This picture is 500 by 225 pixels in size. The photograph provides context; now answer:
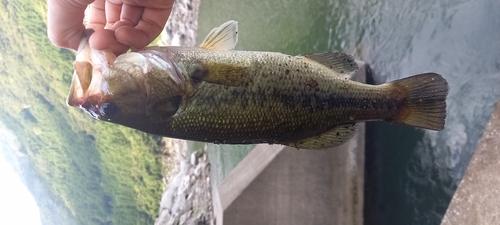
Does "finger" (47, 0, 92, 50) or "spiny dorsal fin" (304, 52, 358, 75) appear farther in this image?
"spiny dorsal fin" (304, 52, 358, 75)

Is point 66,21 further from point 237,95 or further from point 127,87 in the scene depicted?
point 237,95

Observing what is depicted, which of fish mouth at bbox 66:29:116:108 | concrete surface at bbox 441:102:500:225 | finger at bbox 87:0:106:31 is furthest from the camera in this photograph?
concrete surface at bbox 441:102:500:225

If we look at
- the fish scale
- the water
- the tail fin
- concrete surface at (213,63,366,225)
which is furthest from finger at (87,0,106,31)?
the water

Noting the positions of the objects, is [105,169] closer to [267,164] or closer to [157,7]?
[267,164]

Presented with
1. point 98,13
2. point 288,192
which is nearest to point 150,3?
point 98,13

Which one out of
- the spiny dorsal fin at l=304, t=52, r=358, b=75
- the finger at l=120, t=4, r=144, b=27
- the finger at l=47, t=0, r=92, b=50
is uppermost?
the finger at l=120, t=4, r=144, b=27

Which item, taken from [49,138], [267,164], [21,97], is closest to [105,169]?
[49,138]

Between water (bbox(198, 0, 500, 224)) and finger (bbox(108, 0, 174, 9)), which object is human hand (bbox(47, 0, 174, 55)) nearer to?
finger (bbox(108, 0, 174, 9))

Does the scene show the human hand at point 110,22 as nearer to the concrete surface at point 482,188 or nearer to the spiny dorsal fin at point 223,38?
the spiny dorsal fin at point 223,38
